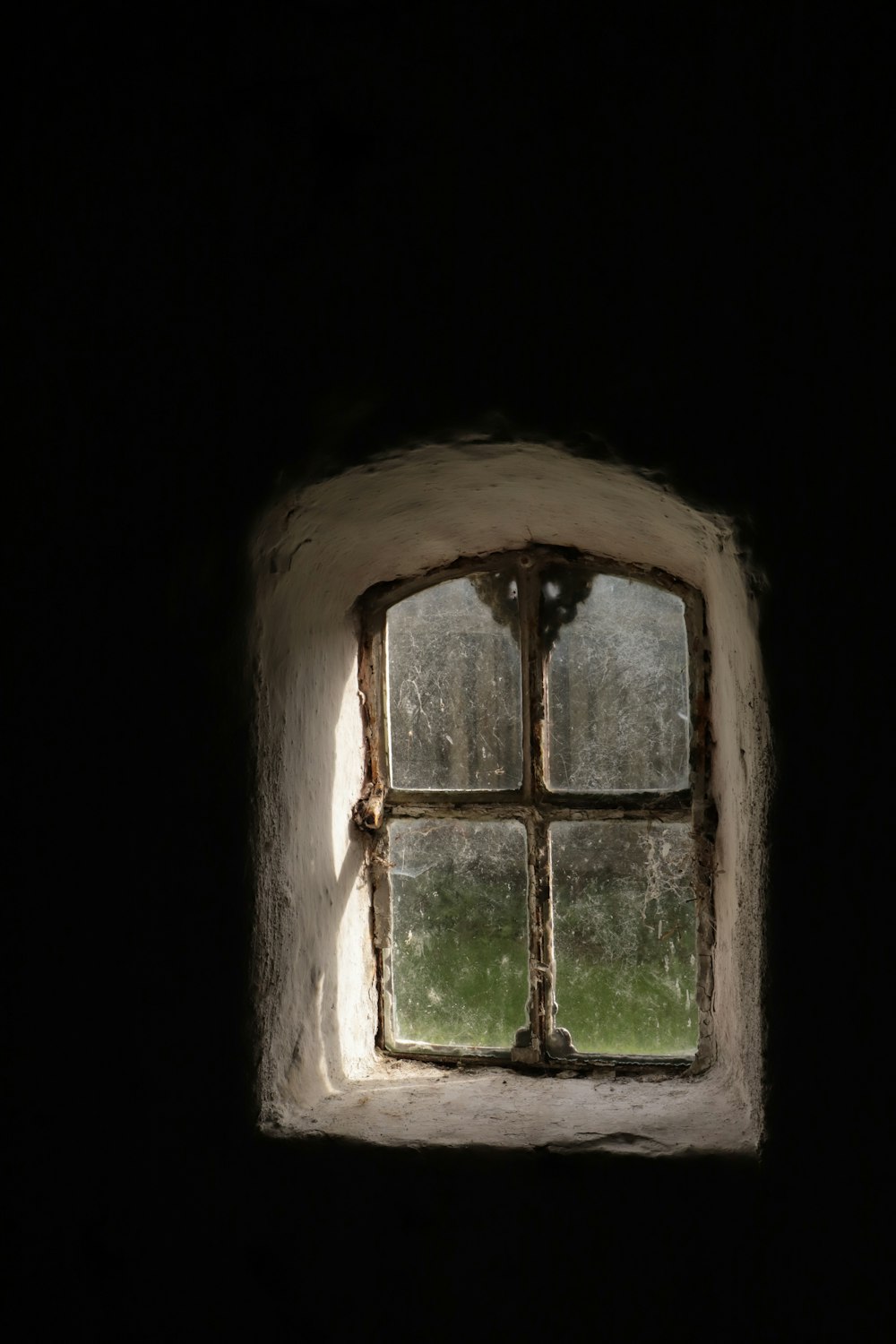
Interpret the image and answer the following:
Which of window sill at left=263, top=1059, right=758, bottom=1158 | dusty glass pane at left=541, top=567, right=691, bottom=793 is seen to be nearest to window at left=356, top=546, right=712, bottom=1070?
dusty glass pane at left=541, top=567, right=691, bottom=793

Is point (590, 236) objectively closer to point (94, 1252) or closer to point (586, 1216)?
point (586, 1216)

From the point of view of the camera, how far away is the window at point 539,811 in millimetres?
1273

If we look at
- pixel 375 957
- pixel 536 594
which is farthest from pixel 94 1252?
pixel 536 594

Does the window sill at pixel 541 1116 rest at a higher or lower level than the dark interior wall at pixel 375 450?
lower

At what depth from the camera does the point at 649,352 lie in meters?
0.89

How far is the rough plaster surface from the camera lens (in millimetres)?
974

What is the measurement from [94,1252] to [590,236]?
1.06m

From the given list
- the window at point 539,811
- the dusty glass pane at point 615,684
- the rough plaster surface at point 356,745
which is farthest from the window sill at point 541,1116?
the dusty glass pane at point 615,684

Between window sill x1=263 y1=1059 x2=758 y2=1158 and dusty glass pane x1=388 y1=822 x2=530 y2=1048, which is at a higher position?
dusty glass pane x1=388 y1=822 x2=530 y2=1048

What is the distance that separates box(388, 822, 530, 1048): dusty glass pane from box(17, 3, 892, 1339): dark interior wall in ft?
1.19

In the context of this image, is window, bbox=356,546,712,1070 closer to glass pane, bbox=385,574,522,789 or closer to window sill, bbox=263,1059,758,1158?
glass pane, bbox=385,574,522,789

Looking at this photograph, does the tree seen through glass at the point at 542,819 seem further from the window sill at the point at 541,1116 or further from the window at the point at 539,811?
the window sill at the point at 541,1116

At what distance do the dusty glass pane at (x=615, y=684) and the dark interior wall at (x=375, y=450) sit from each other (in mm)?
384

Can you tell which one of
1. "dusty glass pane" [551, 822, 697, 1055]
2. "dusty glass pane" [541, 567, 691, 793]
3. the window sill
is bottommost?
the window sill
